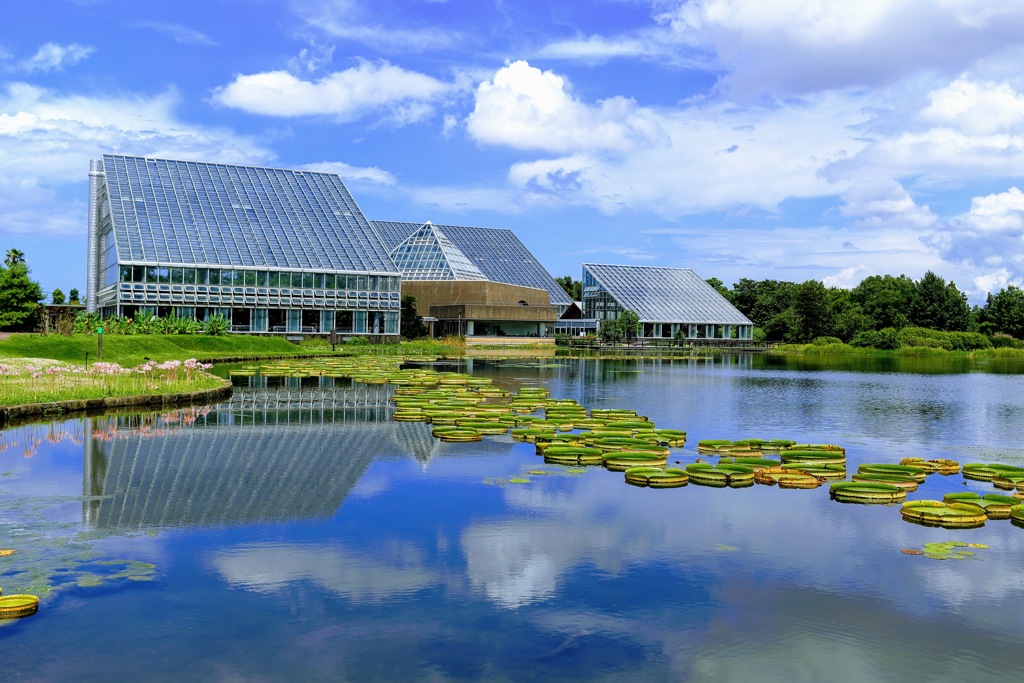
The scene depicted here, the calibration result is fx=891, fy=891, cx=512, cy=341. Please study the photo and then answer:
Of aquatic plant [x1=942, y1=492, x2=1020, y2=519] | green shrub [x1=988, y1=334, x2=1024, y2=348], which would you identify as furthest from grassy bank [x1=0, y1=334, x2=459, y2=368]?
green shrub [x1=988, y1=334, x2=1024, y2=348]

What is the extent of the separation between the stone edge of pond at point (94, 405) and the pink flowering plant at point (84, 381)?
40cm

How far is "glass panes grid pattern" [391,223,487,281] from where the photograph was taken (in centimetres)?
11225

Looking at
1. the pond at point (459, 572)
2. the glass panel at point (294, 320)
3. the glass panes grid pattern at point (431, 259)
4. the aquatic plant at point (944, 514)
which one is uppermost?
the glass panes grid pattern at point (431, 259)

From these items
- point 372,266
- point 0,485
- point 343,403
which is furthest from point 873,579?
point 372,266

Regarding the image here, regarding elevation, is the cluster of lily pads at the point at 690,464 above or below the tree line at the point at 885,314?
below

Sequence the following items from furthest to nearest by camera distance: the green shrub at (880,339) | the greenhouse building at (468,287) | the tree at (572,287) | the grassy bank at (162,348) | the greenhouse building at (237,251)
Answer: the tree at (572,287) < the green shrub at (880,339) < the greenhouse building at (468,287) < the greenhouse building at (237,251) < the grassy bank at (162,348)

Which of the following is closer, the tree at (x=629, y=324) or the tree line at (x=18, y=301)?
the tree line at (x=18, y=301)

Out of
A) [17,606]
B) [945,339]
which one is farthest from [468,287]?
[17,606]

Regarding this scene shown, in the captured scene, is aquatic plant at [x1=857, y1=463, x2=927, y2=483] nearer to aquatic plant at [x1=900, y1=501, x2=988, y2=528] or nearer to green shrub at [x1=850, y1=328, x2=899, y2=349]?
aquatic plant at [x1=900, y1=501, x2=988, y2=528]

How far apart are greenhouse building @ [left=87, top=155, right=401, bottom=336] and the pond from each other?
61522mm

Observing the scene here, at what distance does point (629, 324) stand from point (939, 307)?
4141 cm

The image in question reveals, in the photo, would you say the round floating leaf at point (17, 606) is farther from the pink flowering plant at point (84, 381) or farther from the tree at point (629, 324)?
the tree at point (629, 324)

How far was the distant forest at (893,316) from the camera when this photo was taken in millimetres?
114125

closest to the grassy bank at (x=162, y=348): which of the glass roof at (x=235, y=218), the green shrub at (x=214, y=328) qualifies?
the green shrub at (x=214, y=328)
